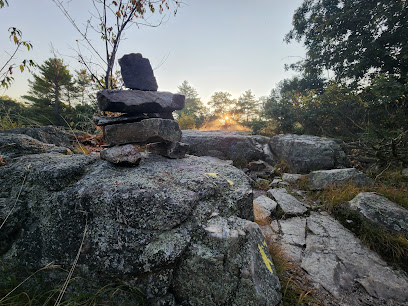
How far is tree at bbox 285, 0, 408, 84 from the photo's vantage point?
8203mm

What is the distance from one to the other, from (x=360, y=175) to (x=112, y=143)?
556cm

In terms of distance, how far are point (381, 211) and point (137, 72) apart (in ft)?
15.0

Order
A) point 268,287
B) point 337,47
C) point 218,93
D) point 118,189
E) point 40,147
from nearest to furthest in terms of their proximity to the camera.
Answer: point 268,287, point 118,189, point 40,147, point 337,47, point 218,93

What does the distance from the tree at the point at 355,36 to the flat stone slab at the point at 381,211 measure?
7882mm

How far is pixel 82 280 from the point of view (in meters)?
1.44

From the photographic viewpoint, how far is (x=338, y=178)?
14.1ft

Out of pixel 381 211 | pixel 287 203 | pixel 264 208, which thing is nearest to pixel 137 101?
pixel 264 208

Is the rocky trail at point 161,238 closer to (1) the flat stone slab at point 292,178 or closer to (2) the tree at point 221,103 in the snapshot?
(1) the flat stone slab at point 292,178

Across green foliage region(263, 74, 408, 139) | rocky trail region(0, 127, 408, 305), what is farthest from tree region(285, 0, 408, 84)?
rocky trail region(0, 127, 408, 305)

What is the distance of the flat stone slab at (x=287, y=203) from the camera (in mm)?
3561

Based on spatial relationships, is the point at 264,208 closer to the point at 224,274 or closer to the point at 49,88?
the point at 224,274

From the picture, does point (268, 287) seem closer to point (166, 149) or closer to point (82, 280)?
point (82, 280)

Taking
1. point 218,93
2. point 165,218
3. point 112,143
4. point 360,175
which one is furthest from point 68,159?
point 218,93

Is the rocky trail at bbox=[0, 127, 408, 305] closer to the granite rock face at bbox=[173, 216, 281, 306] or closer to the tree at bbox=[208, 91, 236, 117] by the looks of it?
the granite rock face at bbox=[173, 216, 281, 306]
